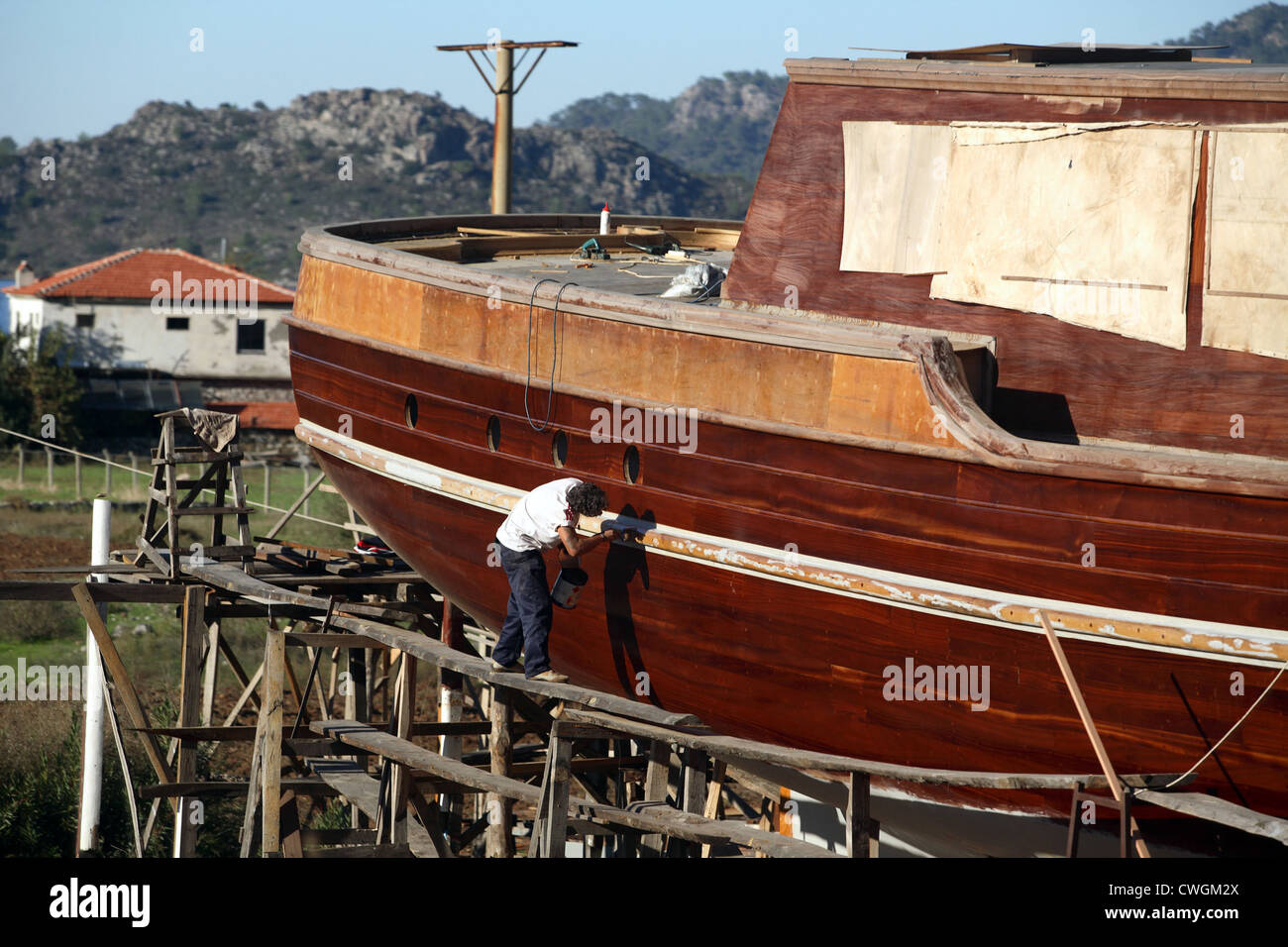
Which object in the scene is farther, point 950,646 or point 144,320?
point 144,320

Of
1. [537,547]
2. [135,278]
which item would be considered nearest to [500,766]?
[537,547]

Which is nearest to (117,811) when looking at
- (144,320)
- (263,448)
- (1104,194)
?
(1104,194)

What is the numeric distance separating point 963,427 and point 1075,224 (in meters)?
1.13

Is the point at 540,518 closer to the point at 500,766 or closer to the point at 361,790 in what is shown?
the point at 500,766

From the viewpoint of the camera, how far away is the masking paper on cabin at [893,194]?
7.45m

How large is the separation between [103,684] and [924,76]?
25.0ft

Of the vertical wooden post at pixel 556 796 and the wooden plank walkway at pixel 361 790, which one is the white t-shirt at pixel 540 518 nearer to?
the vertical wooden post at pixel 556 796

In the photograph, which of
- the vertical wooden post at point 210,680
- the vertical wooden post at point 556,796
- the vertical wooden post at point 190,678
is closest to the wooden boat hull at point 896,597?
the vertical wooden post at point 556,796

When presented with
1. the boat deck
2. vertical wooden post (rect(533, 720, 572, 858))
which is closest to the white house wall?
the boat deck

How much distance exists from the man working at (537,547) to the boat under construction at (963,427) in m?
0.39

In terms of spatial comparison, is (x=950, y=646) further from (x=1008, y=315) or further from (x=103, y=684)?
(x=103, y=684)

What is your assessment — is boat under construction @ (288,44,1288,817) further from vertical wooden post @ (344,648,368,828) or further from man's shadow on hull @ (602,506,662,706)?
vertical wooden post @ (344,648,368,828)

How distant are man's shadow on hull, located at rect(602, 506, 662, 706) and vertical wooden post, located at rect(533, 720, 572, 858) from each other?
72 centimetres

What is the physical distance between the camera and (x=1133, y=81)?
22.7 feet
